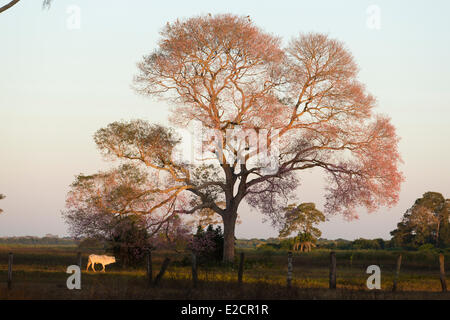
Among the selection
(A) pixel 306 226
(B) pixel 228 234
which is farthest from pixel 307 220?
(B) pixel 228 234

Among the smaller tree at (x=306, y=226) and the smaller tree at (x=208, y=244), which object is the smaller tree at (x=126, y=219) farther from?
the smaller tree at (x=306, y=226)

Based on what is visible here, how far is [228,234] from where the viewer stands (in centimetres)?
3547

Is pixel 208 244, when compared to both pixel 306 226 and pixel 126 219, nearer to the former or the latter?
pixel 126 219

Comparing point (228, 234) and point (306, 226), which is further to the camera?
point (306, 226)

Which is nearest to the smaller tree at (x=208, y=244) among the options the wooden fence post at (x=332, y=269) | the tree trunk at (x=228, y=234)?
the tree trunk at (x=228, y=234)

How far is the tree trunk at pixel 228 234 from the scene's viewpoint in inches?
1385

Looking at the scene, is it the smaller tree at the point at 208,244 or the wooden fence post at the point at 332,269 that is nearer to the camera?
the wooden fence post at the point at 332,269

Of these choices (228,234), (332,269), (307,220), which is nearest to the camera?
(332,269)

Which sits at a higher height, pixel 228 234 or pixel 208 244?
pixel 228 234

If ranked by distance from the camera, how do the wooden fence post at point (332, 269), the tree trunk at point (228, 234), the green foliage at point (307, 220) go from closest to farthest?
the wooden fence post at point (332, 269), the tree trunk at point (228, 234), the green foliage at point (307, 220)
